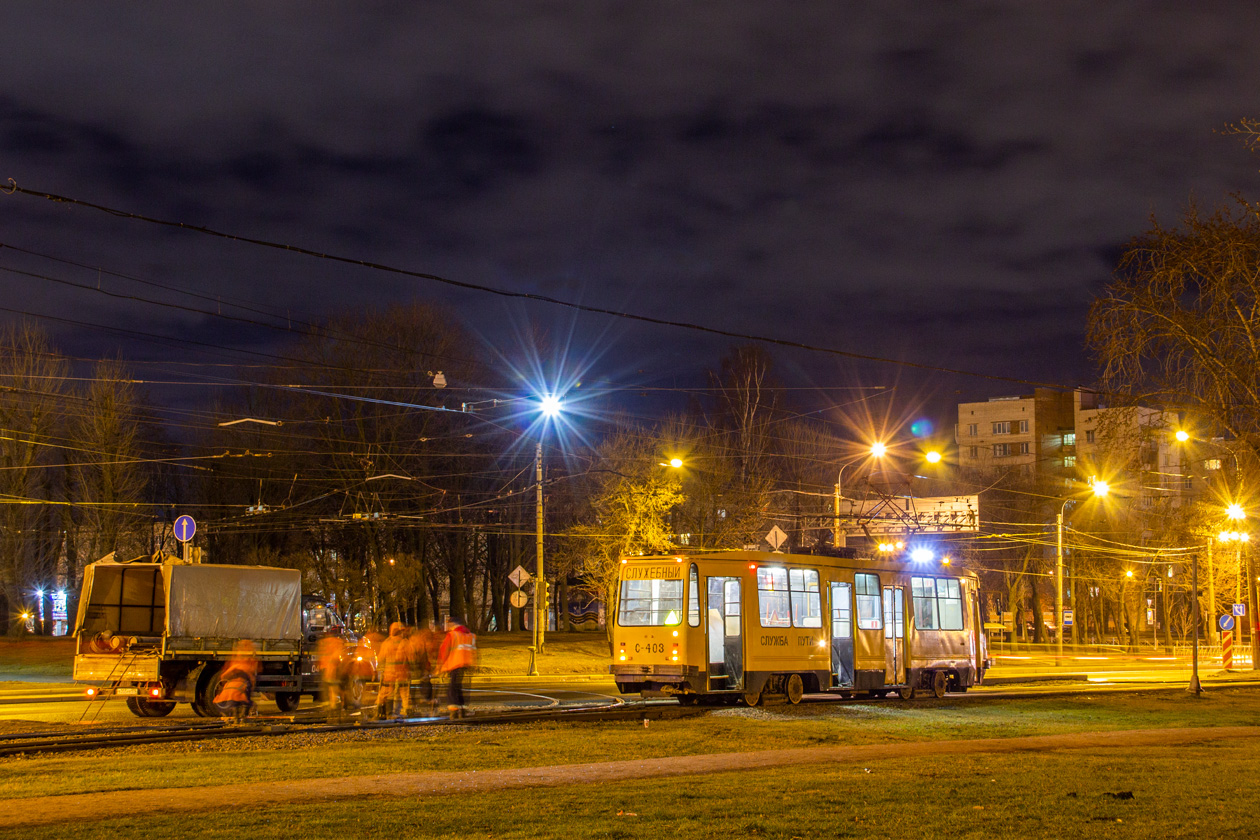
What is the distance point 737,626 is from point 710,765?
371 inches

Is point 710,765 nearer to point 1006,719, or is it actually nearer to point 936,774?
point 936,774

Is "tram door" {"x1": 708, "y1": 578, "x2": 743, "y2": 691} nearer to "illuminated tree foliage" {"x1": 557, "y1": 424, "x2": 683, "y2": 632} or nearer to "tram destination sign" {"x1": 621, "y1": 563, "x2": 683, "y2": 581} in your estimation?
"tram destination sign" {"x1": 621, "y1": 563, "x2": 683, "y2": 581}

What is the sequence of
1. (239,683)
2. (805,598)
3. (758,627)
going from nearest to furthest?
(239,683)
(758,627)
(805,598)

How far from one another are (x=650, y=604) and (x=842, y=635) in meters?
4.61

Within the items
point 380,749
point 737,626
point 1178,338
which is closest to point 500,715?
point 737,626

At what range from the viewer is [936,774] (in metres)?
13.3

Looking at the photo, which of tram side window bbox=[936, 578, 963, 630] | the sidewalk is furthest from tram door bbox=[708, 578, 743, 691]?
tram side window bbox=[936, 578, 963, 630]

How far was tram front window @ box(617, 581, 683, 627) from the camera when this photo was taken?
76.1ft

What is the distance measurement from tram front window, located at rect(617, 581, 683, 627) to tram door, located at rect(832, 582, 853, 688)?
157 inches

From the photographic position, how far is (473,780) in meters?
12.4

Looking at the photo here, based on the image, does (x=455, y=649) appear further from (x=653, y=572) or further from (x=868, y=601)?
(x=868, y=601)

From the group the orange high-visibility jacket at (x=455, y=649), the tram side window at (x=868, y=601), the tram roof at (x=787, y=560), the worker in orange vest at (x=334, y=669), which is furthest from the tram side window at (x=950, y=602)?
the worker in orange vest at (x=334, y=669)

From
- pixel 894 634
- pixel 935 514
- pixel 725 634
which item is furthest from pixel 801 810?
pixel 935 514

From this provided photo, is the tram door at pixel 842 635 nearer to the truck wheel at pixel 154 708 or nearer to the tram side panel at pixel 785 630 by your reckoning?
the tram side panel at pixel 785 630
